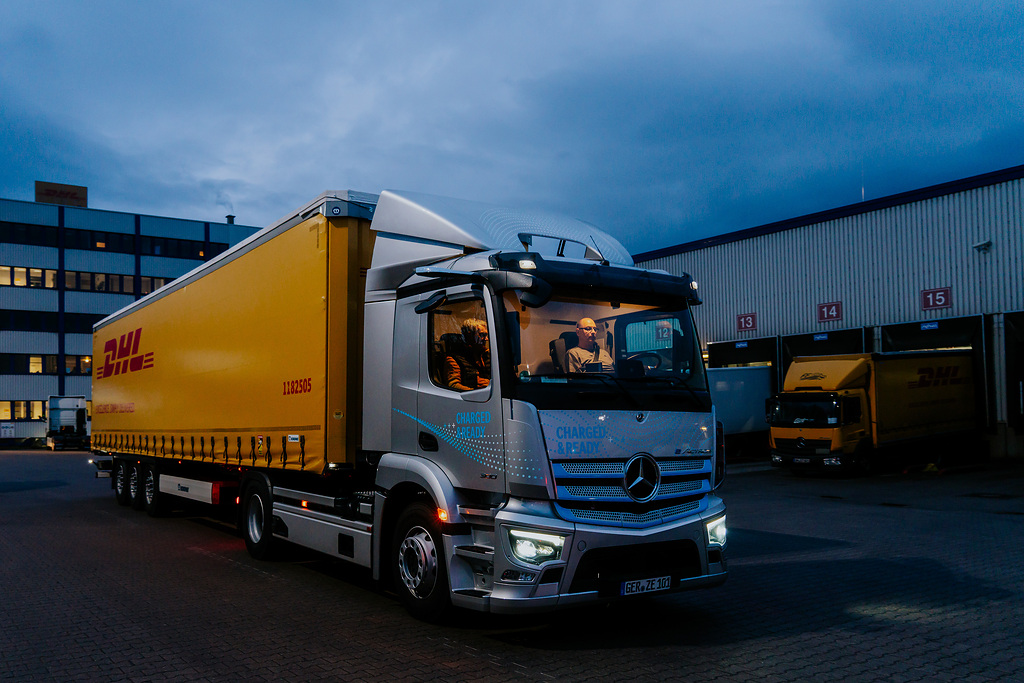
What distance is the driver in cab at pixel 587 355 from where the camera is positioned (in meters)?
5.66

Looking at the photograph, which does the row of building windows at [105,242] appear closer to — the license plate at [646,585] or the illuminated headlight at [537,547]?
the illuminated headlight at [537,547]

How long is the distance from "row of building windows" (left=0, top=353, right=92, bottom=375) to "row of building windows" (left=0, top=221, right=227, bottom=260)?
7.48 m

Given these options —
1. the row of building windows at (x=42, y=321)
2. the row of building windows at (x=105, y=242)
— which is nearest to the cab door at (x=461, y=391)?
the row of building windows at (x=42, y=321)

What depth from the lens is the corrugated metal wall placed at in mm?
24141

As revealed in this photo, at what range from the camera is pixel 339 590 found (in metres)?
7.62

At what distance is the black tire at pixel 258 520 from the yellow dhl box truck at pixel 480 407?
52 millimetres

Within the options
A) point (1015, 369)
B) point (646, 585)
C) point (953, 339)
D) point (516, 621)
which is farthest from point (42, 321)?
point (646, 585)

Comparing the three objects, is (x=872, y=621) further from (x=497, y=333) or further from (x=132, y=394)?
(x=132, y=394)

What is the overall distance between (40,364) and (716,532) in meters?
55.8

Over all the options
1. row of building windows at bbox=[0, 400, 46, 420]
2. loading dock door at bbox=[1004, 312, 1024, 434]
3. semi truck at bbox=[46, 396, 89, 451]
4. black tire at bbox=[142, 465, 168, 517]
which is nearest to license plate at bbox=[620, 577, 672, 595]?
black tire at bbox=[142, 465, 168, 517]

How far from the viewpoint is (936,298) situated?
1001 inches

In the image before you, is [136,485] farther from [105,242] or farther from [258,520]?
[105,242]

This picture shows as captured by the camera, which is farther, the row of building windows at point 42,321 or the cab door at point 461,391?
the row of building windows at point 42,321

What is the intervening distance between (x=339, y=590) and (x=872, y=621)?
4915 millimetres
